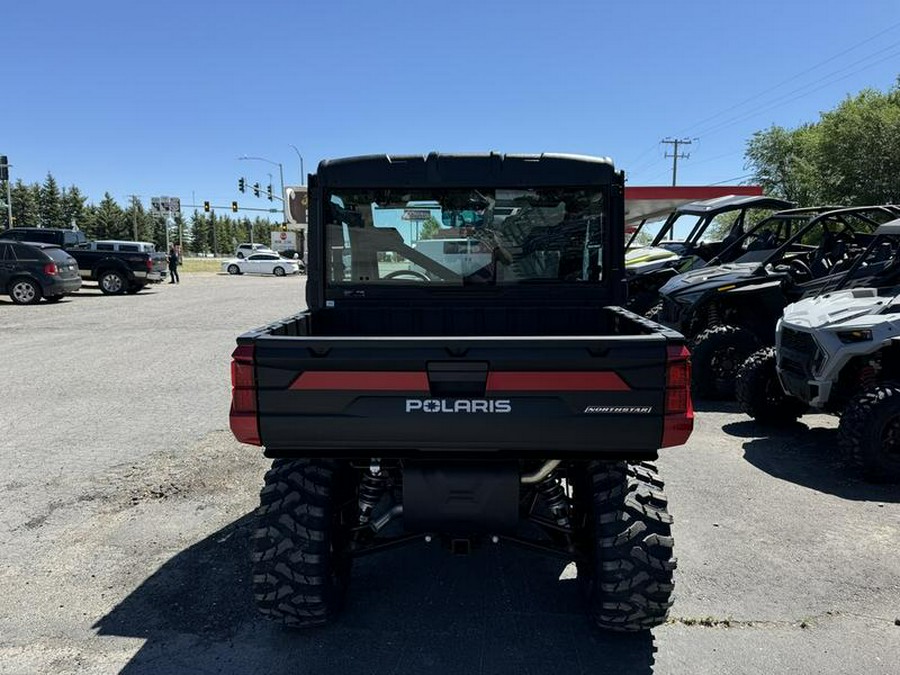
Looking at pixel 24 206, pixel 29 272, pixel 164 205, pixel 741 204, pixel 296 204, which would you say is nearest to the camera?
pixel 296 204

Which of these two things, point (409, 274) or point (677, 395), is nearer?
point (677, 395)

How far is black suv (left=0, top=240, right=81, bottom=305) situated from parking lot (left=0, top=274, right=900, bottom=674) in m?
13.9

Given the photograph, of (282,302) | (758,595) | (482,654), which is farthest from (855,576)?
(282,302)

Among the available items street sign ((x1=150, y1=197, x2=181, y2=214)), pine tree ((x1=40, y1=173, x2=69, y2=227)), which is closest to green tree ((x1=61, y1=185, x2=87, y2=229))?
pine tree ((x1=40, y1=173, x2=69, y2=227))

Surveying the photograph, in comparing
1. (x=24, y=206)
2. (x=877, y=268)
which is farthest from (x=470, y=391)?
(x=24, y=206)

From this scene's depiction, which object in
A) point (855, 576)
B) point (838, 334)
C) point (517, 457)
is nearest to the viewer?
point (517, 457)

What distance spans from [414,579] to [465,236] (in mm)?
2068

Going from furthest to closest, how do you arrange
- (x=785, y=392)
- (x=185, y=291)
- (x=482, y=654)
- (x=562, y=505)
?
(x=185, y=291) < (x=785, y=392) < (x=562, y=505) < (x=482, y=654)

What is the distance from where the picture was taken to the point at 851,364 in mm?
5539

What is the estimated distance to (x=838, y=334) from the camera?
546 centimetres

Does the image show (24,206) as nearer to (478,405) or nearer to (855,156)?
(855,156)

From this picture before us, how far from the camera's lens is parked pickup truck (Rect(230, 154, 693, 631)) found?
250 cm

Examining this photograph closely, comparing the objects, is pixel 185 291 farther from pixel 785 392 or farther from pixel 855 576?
pixel 855 576

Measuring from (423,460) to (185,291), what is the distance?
24739mm
